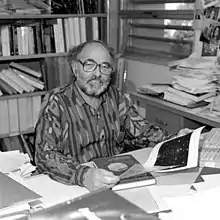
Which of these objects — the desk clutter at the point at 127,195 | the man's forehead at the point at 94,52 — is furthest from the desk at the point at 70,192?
the man's forehead at the point at 94,52

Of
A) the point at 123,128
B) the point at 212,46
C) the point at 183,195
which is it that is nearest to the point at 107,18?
the point at 212,46

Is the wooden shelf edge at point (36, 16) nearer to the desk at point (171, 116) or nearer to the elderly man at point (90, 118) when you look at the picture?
the desk at point (171, 116)

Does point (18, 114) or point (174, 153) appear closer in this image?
point (174, 153)

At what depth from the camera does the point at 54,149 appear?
1669 millimetres

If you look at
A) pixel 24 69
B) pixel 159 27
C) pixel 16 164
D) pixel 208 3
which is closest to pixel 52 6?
pixel 24 69

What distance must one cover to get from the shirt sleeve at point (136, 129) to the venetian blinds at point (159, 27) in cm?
101

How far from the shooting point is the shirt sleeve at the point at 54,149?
1.48m

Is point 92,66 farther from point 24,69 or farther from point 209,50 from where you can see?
point 24,69

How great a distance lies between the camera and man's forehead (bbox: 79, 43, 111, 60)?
188cm

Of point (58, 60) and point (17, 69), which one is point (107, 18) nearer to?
point (58, 60)

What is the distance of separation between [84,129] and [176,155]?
531 mm

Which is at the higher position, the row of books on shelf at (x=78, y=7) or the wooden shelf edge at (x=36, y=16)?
the row of books on shelf at (x=78, y=7)

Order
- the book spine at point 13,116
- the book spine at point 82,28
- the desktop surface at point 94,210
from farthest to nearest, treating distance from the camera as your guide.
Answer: the book spine at point 82,28, the book spine at point 13,116, the desktop surface at point 94,210

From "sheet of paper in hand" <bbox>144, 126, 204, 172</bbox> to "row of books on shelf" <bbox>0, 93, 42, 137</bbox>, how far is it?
1.74 m
